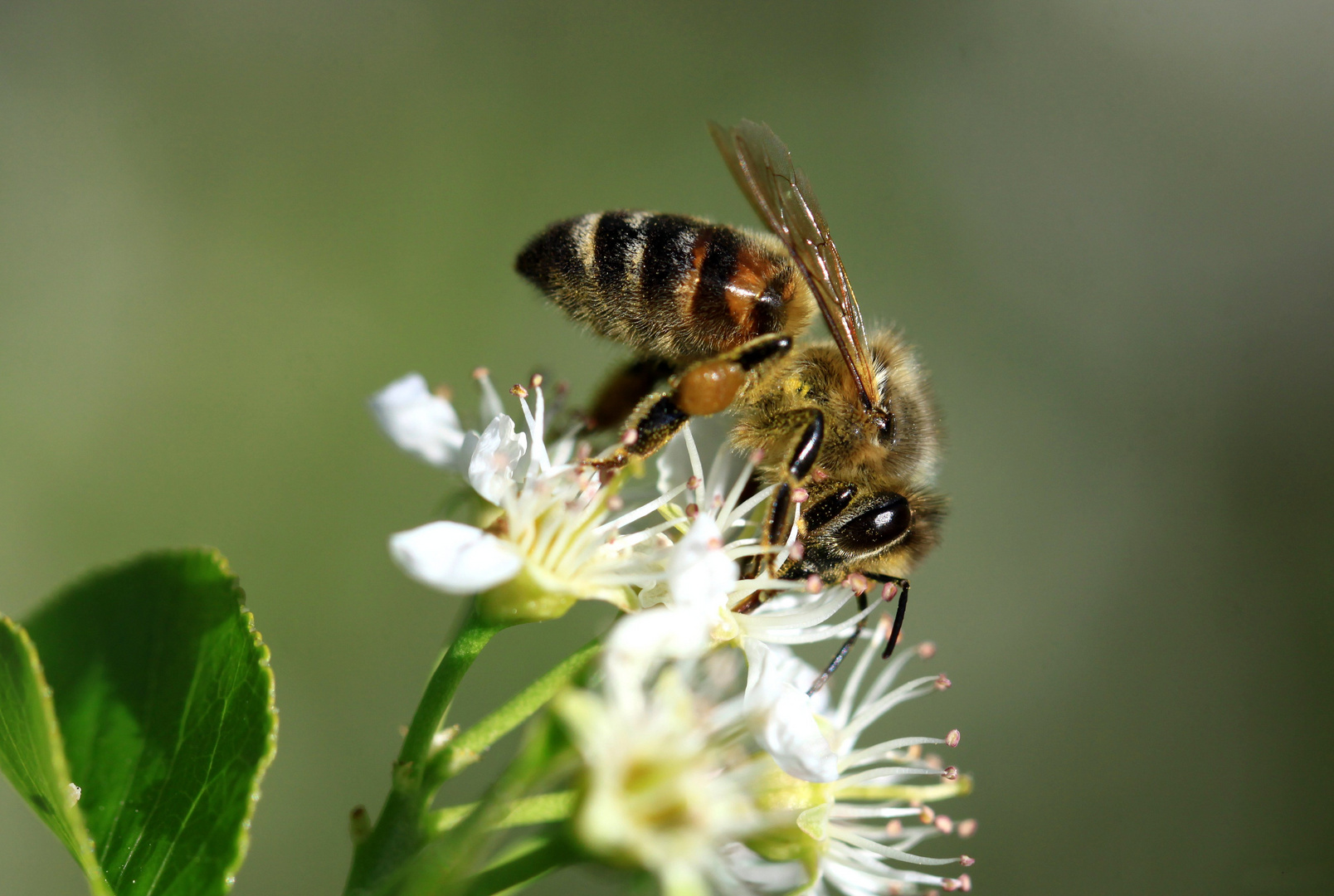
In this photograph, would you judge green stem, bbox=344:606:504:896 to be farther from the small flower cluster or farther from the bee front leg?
the bee front leg

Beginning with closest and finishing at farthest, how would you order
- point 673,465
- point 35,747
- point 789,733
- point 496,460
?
point 35,747
point 789,733
point 496,460
point 673,465

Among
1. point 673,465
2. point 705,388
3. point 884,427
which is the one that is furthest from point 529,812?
point 884,427

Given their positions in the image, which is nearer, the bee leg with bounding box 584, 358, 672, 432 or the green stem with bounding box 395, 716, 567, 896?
the green stem with bounding box 395, 716, 567, 896

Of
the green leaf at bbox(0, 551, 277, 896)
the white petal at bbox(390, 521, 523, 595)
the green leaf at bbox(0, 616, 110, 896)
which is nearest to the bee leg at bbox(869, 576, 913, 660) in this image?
the white petal at bbox(390, 521, 523, 595)

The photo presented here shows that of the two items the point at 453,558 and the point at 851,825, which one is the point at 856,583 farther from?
the point at 453,558

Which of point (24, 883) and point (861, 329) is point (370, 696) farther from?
point (861, 329)

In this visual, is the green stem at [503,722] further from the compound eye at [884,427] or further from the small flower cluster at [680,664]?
the compound eye at [884,427]
